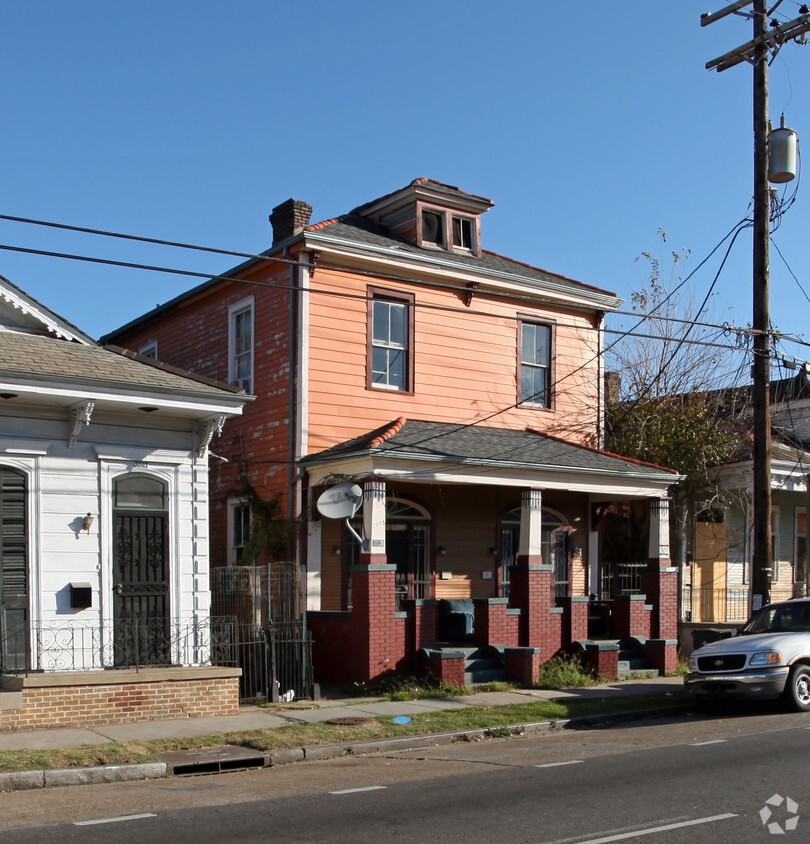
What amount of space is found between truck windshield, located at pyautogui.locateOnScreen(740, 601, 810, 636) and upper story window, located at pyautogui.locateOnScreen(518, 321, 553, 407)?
6.88m

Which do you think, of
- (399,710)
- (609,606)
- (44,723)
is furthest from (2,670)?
(609,606)

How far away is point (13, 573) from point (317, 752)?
15.7ft

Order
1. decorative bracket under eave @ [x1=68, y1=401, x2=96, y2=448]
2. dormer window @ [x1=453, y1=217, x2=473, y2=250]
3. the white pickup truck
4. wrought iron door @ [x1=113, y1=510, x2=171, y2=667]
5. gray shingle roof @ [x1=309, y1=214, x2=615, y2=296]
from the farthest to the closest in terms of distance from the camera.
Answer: dormer window @ [x1=453, y1=217, x2=473, y2=250], gray shingle roof @ [x1=309, y1=214, x2=615, y2=296], wrought iron door @ [x1=113, y1=510, x2=171, y2=667], the white pickup truck, decorative bracket under eave @ [x1=68, y1=401, x2=96, y2=448]

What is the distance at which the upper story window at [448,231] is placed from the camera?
20.2 meters

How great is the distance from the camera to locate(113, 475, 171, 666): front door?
45.8 ft

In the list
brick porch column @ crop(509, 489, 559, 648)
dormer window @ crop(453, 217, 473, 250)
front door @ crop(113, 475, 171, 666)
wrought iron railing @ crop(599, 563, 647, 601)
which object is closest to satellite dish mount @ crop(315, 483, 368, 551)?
front door @ crop(113, 475, 171, 666)

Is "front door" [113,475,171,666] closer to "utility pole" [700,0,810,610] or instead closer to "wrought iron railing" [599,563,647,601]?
"utility pole" [700,0,810,610]

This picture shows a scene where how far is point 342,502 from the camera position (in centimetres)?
1555

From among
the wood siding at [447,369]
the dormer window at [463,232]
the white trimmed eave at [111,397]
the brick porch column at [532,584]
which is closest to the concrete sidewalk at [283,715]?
the brick porch column at [532,584]

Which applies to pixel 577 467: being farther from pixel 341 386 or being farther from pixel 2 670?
pixel 2 670

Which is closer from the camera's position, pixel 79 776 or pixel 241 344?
pixel 79 776

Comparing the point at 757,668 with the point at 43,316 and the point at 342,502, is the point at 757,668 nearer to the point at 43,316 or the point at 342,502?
the point at 342,502

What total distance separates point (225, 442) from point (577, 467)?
664 centimetres

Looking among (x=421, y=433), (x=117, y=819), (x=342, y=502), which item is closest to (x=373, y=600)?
(x=342, y=502)
